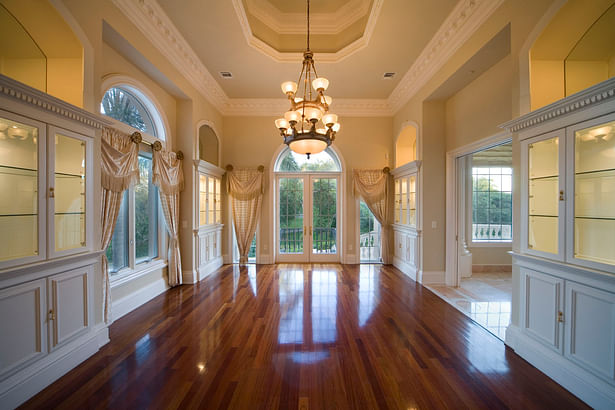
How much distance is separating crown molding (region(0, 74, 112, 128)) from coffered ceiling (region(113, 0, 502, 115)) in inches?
58.3

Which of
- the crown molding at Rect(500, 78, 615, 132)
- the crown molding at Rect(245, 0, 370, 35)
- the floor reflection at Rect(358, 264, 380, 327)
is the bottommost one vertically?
the floor reflection at Rect(358, 264, 380, 327)

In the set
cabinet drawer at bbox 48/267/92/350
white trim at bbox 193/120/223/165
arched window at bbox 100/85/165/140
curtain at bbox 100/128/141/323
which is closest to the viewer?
cabinet drawer at bbox 48/267/92/350

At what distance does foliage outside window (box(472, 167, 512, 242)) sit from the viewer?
594 centimetres

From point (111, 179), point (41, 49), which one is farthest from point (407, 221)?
point (41, 49)

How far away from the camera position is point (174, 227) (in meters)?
4.27

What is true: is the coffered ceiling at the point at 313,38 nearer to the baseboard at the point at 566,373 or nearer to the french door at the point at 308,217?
the french door at the point at 308,217

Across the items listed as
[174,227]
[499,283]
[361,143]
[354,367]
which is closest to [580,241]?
[354,367]

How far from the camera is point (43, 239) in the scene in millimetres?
2035

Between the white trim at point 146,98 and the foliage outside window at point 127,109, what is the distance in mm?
61

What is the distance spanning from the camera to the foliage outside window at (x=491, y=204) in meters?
5.94

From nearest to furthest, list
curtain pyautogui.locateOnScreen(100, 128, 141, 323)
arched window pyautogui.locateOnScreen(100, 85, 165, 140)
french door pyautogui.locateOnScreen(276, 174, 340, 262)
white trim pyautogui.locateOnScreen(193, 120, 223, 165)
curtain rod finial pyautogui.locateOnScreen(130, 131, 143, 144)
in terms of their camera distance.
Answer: curtain pyautogui.locateOnScreen(100, 128, 141, 323), arched window pyautogui.locateOnScreen(100, 85, 165, 140), curtain rod finial pyautogui.locateOnScreen(130, 131, 143, 144), white trim pyautogui.locateOnScreen(193, 120, 223, 165), french door pyautogui.locateOnScreen(276, 174, 340, 262)

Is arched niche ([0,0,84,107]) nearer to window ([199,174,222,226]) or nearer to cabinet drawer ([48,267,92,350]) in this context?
cabinet drawer ([48,267,92,350])

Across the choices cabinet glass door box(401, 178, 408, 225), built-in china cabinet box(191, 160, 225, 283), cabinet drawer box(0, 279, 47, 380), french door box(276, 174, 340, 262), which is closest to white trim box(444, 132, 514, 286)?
cabinet glass door box(401, 178, 408, 225)

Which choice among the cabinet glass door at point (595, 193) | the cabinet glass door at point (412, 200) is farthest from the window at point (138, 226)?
the cabinet glass door at point (595, 193)
